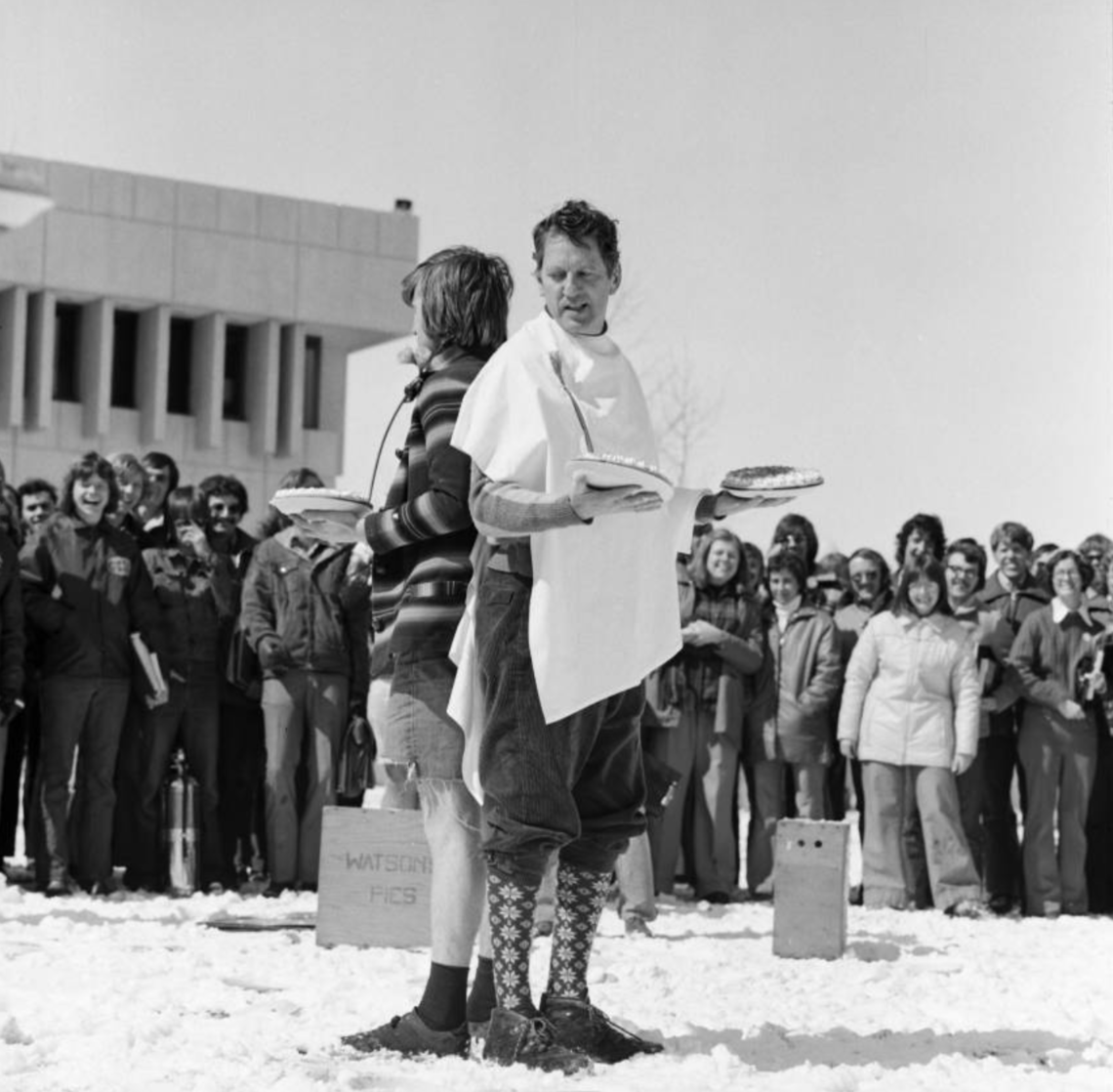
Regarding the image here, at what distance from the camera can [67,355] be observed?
142 feet

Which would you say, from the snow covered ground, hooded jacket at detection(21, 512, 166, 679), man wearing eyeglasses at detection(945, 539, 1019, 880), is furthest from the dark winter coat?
man wearing eyeglasses at detection(945, 539, 1019, 880)

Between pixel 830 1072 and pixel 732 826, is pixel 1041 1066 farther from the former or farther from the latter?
pixel 732 826

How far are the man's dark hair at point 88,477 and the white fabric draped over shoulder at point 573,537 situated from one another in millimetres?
5340

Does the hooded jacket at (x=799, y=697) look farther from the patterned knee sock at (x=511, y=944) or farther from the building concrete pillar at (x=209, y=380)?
the building concrete pillar at (x=209, y=380)

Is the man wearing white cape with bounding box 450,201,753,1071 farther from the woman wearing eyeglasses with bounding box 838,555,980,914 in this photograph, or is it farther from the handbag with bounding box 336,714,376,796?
the woman wearing eyeglasses with bounding box 838,555,980,914

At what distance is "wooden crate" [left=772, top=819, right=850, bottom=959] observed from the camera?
816 cm

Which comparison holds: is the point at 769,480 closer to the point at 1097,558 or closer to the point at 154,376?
the point at 1097,558

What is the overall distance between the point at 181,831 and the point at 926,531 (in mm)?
4238

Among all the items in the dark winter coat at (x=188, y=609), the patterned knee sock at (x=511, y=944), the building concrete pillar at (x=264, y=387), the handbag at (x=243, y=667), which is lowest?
the patterned knee sock at (x=511, y=944)

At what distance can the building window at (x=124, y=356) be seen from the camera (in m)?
43.2

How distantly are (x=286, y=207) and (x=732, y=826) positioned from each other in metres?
33.6

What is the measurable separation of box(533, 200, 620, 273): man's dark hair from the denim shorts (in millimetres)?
1026

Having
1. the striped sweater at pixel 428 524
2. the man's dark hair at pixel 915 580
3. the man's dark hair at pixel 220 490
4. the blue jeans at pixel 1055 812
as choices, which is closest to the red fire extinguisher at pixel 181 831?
the man's dark hair at pixel 220 490

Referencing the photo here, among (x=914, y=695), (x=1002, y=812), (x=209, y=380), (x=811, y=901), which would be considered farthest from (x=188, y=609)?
(x=209, y=380)
